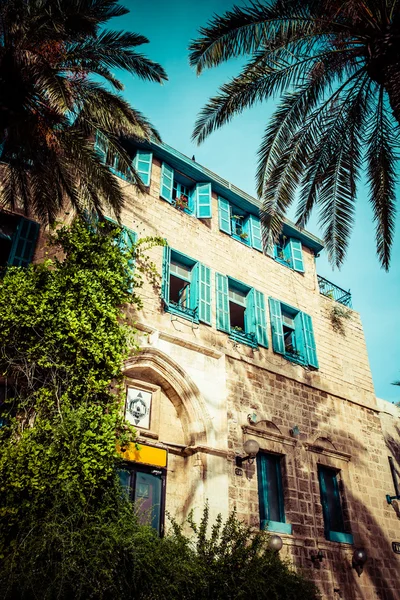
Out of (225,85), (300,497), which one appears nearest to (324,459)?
(300,497)

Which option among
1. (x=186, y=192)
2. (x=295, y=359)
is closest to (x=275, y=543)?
(x=295, y=359)

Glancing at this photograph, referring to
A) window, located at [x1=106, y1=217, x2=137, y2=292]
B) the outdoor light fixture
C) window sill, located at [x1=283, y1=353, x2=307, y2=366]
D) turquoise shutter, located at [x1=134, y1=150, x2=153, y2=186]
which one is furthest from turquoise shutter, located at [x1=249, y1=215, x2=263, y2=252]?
the outdoor light fixture

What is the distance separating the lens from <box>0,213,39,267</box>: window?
30.9 ft

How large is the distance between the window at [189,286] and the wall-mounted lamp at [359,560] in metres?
6.05

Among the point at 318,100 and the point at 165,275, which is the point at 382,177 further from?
the point at 165,275

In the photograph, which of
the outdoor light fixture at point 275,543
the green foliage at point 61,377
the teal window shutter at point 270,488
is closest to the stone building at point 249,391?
the teal window shutter at point 270,488

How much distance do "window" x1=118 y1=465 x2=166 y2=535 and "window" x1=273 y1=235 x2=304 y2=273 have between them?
24.6ft

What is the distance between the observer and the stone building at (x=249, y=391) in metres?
9.66

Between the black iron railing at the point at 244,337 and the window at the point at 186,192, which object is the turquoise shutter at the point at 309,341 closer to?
the black iron railing at the point at 244,337

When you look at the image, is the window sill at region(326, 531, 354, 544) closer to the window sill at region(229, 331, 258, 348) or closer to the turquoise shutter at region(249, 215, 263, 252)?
the window sill at region(229, 331, 258, 348)

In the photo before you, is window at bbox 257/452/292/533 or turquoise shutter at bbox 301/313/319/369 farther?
turquoise shutter at bbox 301/313/319/369

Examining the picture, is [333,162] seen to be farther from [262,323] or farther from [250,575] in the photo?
[250,575]

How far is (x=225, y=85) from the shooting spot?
8680mm

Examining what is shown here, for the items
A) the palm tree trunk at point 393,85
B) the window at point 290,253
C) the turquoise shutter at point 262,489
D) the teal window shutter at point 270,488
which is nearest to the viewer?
the palm tree trunk at point 393,85
